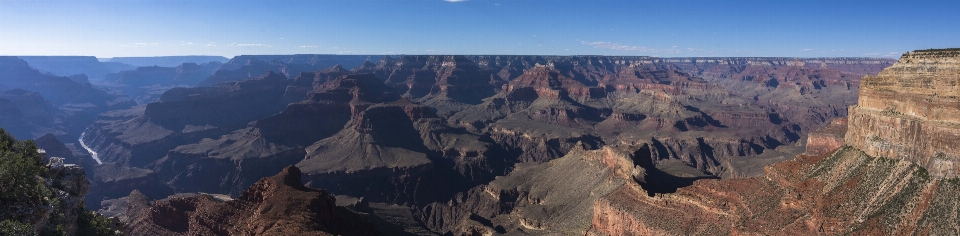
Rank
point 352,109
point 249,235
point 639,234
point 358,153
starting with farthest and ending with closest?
point 352,109
point 358,153
point 639,234
point 249,235

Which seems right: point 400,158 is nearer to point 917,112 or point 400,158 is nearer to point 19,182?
point 19,182

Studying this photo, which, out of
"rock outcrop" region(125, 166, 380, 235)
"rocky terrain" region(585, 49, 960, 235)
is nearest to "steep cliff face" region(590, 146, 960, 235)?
"rocky terrain" region(585, 49, 960, 235)

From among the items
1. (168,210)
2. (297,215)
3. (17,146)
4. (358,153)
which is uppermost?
(17,146)

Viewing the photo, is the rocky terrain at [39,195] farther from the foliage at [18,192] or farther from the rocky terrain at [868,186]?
the rocky terrain at [868,186]

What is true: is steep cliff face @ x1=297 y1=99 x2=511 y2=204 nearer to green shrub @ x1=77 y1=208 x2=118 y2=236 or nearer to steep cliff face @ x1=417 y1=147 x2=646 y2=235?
steep cliff face @ x1=417 y1=147 x2=646 y2=235

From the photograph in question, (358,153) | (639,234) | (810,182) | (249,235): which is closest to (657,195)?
(639,234)

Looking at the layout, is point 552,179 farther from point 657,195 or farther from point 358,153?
point 358,153
